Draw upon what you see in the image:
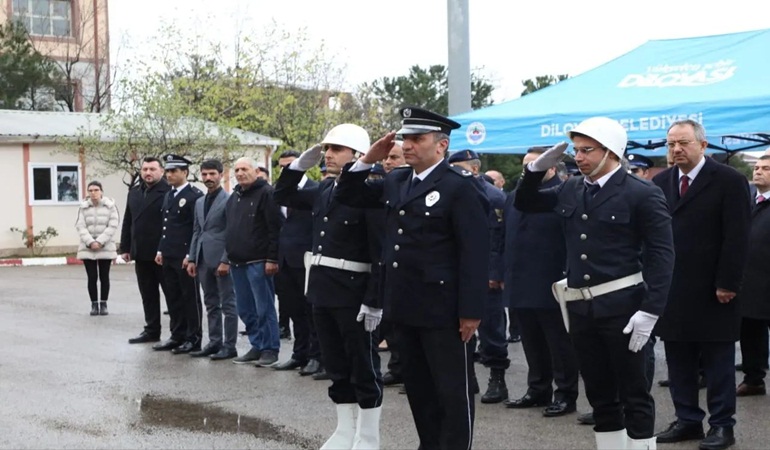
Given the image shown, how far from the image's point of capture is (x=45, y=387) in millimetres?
9328

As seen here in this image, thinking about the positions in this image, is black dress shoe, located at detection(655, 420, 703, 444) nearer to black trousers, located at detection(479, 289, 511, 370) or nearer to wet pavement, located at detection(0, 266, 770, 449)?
wet pavement, located at detection(0, 266, 770, 449)

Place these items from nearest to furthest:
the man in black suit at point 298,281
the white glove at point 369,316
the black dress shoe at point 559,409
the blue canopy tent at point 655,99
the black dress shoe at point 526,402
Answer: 1. the white glove at point 369,316
2. the black dress shoe at point 559,409
3. the black dress shoe at point 526,402
4. the blue canopy tent at point 655,99
5. the man in black suit at point 298,281

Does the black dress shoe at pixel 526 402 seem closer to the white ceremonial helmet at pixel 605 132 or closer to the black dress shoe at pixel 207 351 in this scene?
the white ceremonial helmet at pixel 605 132

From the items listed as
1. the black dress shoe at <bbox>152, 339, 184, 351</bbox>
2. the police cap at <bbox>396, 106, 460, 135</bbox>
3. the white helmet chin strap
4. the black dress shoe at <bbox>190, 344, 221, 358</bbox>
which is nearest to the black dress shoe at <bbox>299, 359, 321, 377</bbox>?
the black dress shoe at <bbox>190, 344, 221, 358</bbox>

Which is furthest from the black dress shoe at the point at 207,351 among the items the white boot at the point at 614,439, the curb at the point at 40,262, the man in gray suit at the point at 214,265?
the curb at the point at 40,262

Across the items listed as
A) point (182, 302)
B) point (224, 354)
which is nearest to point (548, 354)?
point (224, 354)

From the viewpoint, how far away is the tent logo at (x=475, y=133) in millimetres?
11299

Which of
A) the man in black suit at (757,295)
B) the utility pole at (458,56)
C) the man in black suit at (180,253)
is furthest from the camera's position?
the utility pole at (458,56)

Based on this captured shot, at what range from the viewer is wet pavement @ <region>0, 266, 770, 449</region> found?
7.28 meters

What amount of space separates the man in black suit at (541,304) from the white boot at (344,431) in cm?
181

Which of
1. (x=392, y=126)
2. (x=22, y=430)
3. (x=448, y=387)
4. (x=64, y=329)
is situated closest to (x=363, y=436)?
(x=448, y=387)

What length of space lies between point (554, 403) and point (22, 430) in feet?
13.2

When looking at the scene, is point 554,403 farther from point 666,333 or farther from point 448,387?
point 448,387

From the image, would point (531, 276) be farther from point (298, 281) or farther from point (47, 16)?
point (47, 16)
